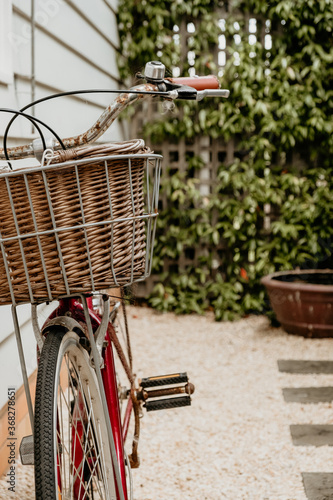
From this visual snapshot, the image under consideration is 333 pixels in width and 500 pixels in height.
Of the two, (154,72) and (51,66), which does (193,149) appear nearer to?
(51,66)

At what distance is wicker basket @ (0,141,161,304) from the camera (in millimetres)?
1122

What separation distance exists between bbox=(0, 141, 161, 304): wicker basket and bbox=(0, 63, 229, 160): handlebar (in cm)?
14

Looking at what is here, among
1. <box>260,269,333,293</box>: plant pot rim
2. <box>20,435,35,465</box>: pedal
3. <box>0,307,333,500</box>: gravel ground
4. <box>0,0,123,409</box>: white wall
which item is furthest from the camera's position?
<box>260,269,333,293</box>: plant pot rim

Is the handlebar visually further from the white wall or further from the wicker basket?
the white wall

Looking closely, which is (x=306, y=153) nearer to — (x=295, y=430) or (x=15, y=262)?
(x=295, y=430)

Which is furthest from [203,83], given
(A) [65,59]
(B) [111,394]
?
(A) [65,59]

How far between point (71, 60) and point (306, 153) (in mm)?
2000

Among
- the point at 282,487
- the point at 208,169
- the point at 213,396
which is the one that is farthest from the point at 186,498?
the point at 208,169

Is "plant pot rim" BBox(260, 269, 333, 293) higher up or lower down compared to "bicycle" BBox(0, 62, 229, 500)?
lower down

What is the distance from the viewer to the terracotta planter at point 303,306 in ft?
12.3

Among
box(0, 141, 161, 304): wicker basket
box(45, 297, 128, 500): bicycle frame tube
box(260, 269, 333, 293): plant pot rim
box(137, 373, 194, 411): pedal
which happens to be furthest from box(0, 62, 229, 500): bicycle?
box(260, 269, 333, 293): plant pot rim

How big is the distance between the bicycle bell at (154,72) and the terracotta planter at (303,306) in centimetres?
262

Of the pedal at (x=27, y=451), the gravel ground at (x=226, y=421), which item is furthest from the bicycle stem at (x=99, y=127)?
the gravel ground at (x=226, y=421)

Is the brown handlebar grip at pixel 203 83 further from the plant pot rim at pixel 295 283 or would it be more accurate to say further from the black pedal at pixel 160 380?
the plant pot rim at pixel 295 283
